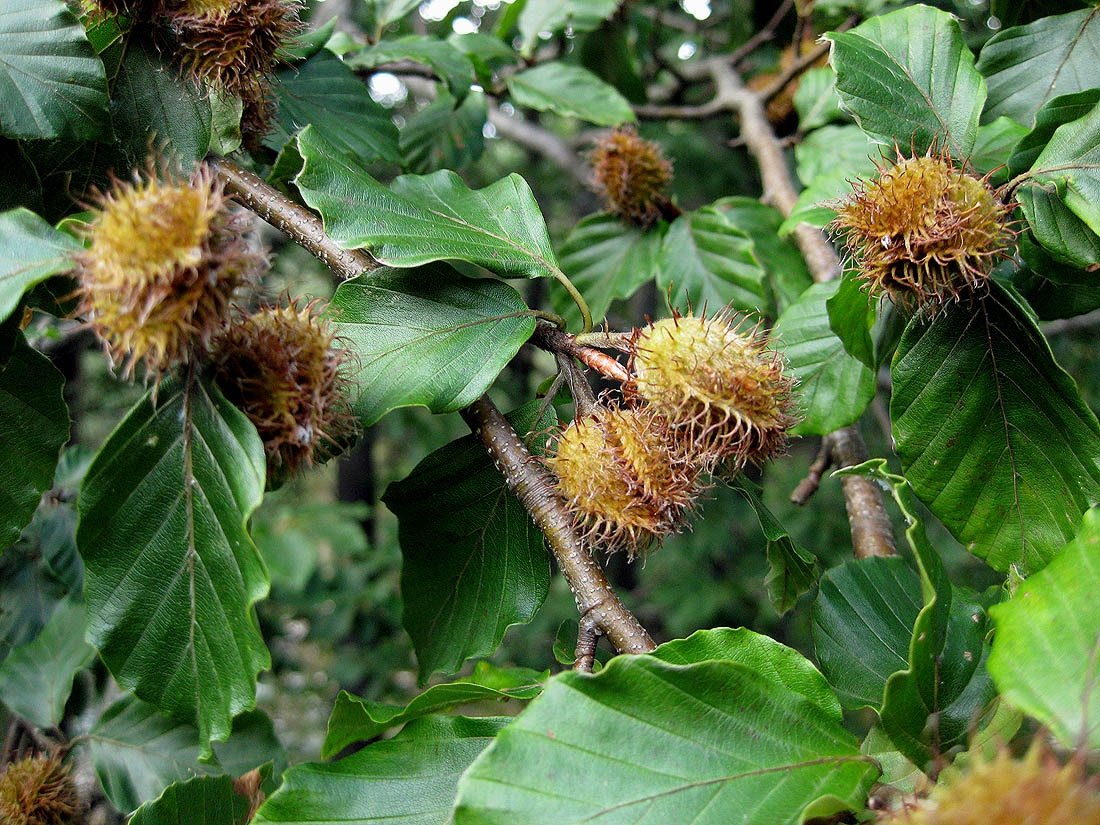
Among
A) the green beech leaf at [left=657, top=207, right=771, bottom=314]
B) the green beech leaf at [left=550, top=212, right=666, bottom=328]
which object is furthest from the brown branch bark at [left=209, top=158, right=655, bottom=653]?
the green beech leaf at [left=550, top=212, right=666, bottom=328]

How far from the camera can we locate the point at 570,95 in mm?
2215

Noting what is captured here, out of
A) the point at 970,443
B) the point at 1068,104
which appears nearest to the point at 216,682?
the point at 970,443

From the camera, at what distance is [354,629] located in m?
4.03

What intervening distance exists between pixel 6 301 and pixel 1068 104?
132 centimetres

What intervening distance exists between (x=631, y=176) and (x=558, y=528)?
1302 mm

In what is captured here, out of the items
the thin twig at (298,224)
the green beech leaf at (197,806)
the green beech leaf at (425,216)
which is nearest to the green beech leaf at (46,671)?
the green beech leaf at (197,806)

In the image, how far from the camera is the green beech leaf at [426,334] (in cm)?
105

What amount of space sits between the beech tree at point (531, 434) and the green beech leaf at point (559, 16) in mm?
954

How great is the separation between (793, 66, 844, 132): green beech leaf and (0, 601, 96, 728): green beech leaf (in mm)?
2187

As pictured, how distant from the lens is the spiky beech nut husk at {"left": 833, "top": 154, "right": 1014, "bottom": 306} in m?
1.03

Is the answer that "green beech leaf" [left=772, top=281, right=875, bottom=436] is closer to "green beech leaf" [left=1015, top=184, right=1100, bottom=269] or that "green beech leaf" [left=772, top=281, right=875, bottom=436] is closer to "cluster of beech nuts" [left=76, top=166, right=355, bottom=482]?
"green beech leaf" [left=1015, top=184, right=1100, bottom=269]

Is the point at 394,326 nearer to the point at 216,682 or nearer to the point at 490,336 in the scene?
the point at 490,336

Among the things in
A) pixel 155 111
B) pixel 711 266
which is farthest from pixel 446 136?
pixel 155 111

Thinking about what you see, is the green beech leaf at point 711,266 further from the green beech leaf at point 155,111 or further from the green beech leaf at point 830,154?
the green beech leaf at point 155,111
